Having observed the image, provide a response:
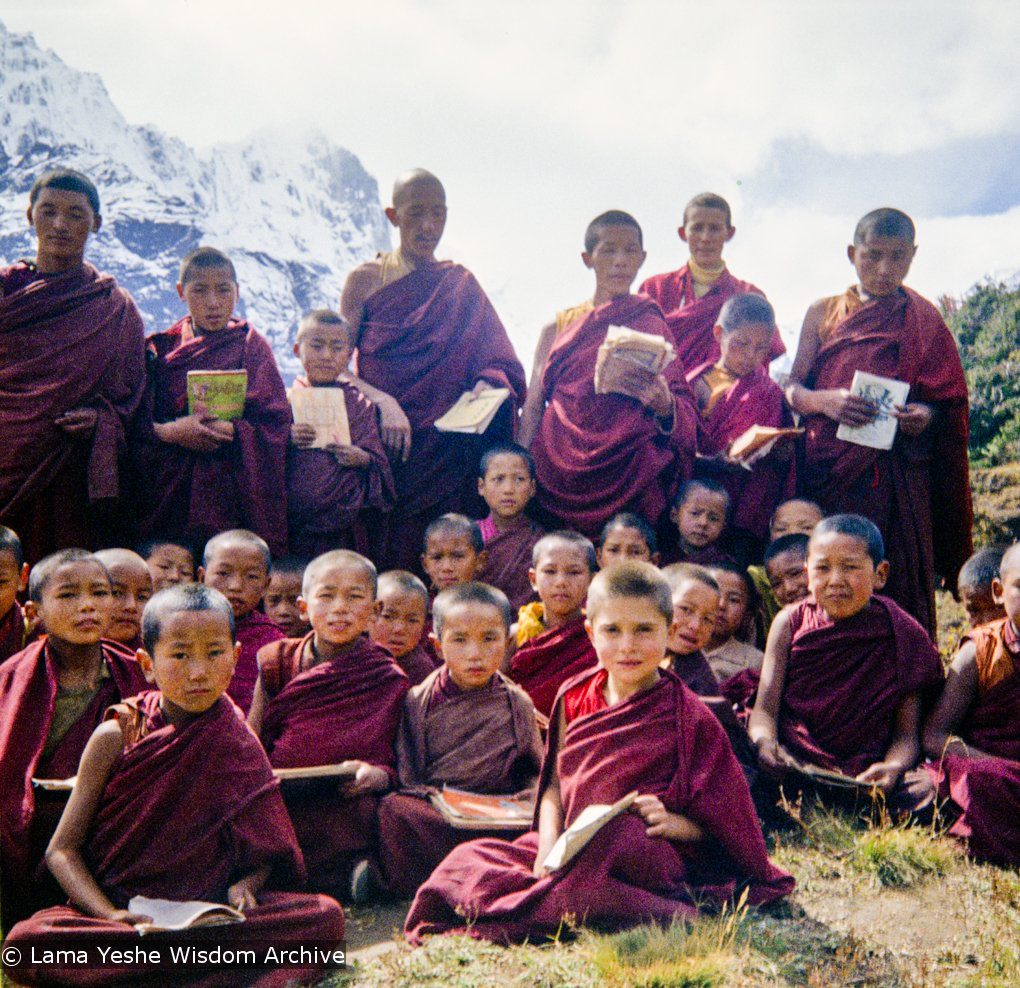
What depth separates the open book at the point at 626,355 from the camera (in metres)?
5.18

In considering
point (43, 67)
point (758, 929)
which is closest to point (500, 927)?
point (758, 929)

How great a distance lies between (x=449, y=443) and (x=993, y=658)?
313cm

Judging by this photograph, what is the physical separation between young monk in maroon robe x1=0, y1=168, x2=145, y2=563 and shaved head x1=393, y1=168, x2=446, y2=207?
5.52ft

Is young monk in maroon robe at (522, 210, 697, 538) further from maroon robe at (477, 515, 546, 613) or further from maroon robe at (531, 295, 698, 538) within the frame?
maroon robe at (477, 515, 546, 613)

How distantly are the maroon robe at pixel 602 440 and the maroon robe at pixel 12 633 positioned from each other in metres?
2.77

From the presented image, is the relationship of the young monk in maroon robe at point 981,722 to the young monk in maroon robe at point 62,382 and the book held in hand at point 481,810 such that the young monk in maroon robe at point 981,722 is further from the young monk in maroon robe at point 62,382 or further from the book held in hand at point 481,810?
the young monk in maroon robe at point 62,382

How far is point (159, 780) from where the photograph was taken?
273cm

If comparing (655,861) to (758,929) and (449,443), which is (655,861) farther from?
(449,443)

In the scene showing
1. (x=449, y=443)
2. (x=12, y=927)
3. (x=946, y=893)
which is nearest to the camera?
(x=12, y=927)

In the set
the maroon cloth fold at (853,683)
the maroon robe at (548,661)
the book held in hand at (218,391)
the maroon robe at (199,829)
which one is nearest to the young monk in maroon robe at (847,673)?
the maroon cloth fold at (853,683)

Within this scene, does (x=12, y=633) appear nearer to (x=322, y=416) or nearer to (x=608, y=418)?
(x=322, y=416)

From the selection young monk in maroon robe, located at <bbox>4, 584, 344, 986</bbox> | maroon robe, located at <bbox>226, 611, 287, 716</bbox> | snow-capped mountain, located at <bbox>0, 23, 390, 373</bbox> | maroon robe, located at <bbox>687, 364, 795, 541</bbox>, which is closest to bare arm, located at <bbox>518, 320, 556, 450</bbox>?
maroon robe, located at <bbox>687, 364, 795, 541</bbox>

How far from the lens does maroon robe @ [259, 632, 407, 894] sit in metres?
3.38

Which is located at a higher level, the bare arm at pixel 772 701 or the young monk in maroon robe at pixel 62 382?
the young monk in maroon robe at pixel 62 382
